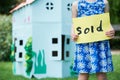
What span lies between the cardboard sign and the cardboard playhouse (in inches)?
118

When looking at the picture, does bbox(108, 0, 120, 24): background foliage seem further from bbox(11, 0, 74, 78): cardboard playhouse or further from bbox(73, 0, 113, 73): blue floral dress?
bbox(73, 0, 113, 73): blue floral dress

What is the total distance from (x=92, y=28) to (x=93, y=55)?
0.33 metres

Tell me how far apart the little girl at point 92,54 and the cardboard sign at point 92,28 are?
47 millimetres

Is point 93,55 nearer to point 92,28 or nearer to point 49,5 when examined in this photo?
point 92,28

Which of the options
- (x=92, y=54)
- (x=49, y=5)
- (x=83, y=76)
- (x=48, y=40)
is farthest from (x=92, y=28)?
(x=49, y=5)

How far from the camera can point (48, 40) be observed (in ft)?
27.1

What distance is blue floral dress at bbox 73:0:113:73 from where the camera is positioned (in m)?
5.09

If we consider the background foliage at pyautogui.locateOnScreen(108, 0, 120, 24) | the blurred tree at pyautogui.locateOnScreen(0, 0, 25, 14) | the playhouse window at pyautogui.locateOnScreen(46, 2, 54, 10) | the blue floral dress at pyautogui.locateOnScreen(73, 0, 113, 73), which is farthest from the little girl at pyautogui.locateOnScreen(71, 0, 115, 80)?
the blurred tree at pyautogui.locateOnScreen(0, 0, 25, 14)

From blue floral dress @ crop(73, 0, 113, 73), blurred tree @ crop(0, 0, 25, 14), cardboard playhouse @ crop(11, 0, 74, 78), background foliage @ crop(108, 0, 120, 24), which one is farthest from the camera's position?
blurred tree @ crop(0, 0, 25, 14)

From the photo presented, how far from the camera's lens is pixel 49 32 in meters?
8.26

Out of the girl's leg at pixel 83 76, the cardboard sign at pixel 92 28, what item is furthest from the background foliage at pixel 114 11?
the girl's leg at pixel 83 76

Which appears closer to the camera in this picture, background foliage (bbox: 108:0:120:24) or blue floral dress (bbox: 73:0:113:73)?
blue floral dress (bbox: 73:0:113:73)

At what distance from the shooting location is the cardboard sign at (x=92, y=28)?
17.0 ft

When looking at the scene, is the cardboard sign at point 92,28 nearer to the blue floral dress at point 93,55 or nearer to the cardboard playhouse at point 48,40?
the blue floral dress at point 93,55
